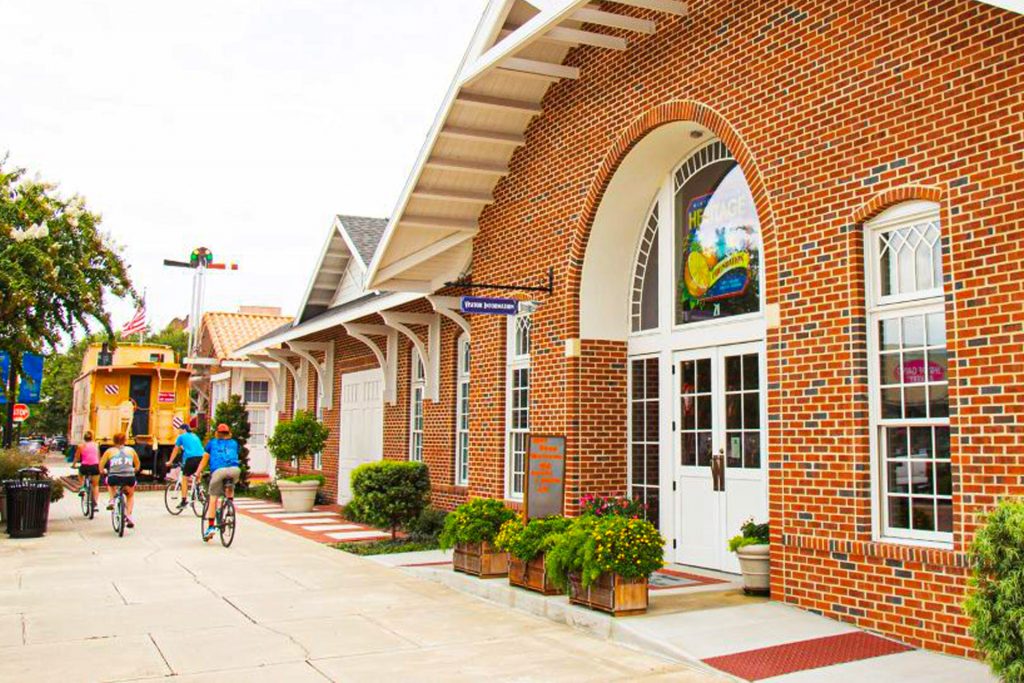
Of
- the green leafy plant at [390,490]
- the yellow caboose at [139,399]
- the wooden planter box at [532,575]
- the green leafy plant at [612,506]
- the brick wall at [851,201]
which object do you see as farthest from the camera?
the yellow caboose at [139,399]

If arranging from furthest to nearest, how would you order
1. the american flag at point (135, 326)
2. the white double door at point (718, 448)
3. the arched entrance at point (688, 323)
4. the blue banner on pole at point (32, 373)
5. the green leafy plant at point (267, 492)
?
the american flag at point (135, 326) < the green leafy plant at point (267, 492) < the blue banner on pole at point (32, 373) < the arched entrance at point (688, 323) < the white double door at point (718, 448)

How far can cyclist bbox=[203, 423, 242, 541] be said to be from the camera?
1407cm

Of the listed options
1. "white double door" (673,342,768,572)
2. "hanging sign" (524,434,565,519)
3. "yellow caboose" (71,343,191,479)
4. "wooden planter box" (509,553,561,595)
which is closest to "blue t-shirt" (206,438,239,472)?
"hanging sign" (524,434,565,519)

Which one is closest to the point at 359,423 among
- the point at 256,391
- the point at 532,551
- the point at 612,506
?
the point at 612,506

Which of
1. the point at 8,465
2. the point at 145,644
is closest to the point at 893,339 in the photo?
the point at 145,644

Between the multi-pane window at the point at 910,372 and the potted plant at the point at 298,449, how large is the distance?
14.9 metres

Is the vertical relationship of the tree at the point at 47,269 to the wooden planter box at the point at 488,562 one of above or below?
above

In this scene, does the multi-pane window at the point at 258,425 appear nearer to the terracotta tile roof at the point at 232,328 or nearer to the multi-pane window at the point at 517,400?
→ the terracotta tile roof at the point at 232,328

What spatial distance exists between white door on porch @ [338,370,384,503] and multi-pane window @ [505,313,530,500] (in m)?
6.18

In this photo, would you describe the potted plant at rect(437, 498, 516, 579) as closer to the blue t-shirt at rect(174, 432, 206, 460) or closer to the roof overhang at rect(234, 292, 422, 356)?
the roof overhang at rect(234, 292, 422, 356)

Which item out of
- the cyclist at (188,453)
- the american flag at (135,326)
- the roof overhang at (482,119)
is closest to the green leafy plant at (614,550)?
the roof overhang at (482,119)

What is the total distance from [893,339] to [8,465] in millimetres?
14812

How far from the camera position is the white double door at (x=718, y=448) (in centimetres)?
961

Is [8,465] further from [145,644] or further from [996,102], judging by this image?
[996,102]
